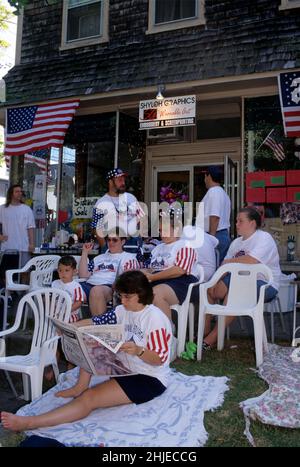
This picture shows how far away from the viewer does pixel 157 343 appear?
2.93 metres

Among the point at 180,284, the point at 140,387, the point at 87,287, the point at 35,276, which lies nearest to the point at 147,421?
the point at 140,387

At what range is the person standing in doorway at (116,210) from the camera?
5.76m

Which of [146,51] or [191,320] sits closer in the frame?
[191,320]

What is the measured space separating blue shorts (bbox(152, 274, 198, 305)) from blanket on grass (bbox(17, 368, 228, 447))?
107cm

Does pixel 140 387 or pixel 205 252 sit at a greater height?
pixel 205 252

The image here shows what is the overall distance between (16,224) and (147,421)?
460 centimetres

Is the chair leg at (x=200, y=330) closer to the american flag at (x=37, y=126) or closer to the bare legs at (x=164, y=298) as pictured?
the bare legs at (x=164, y=298)

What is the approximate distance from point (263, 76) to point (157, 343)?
4654 mm

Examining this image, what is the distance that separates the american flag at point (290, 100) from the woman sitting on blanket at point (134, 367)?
392cm

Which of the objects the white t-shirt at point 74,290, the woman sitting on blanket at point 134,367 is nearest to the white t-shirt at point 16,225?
the white t-shirt at point 74,290

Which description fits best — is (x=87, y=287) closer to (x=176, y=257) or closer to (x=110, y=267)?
(x=110, y=267)

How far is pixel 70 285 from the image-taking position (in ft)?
14.8
